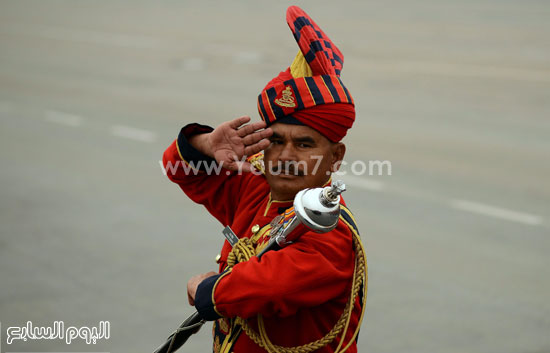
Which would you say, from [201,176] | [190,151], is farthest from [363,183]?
[190,151]

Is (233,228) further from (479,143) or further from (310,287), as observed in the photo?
(479,143)

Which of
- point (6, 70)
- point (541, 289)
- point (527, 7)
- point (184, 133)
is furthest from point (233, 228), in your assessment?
point (527, 7)

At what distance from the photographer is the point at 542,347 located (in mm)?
6555

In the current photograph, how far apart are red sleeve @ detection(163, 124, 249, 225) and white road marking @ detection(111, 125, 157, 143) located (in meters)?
7.19

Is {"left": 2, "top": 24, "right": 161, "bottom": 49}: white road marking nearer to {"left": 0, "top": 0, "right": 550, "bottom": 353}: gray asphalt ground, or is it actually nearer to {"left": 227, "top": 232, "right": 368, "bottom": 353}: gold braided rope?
{"left": 0, "top": 0, "right": 550, "bottom": 353}: gray asphalt ground

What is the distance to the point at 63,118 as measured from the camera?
12273 mm

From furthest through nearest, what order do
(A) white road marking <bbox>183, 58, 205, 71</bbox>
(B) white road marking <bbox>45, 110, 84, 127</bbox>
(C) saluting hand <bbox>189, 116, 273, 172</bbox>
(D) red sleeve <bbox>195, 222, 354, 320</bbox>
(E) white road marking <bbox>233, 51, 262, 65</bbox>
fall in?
(E) white road marking <bbox>233, 51, 262, 65</bbox> → (A) white road marking <bbox>183, 58, 205, 71</bbox> → (B) white road marking <bbox>45, 110, 84, 127</bbox> → (C) saluting hand <bbox>189, 116, 273, 172</bbox> → (D) red sleeve <bbox>195, 222, 354, 320</bbox>

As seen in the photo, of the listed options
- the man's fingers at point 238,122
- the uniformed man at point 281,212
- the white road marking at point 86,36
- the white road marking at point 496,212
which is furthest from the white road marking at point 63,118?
the man's fingers at point 238,122

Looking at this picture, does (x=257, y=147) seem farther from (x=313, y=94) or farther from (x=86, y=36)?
(x=86, y=36)

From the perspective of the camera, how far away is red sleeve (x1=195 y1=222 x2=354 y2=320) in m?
3.25

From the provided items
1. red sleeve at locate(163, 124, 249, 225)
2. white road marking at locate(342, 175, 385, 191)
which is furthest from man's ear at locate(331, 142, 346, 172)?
white road marking at locate(342, 175, 385, 191)

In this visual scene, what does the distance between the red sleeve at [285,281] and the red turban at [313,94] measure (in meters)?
0.50

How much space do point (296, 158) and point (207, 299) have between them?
71 centimetres

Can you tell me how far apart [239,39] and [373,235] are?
9429 millimetres
